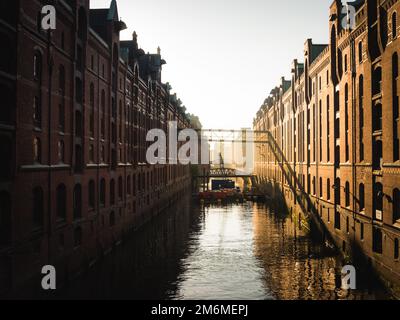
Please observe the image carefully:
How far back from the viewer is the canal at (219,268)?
2209 centimetres

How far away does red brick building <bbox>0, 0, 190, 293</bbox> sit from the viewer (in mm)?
→ 17406

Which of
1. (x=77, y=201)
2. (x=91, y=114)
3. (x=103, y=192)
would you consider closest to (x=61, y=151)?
(x=77, y=201)

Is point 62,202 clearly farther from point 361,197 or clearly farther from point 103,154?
point 361,197

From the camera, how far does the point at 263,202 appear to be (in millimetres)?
71375

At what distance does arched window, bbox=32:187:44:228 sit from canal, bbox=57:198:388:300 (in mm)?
3867

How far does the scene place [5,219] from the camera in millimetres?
17016

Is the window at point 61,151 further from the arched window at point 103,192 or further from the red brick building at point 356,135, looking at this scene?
the red brick building at point 356,135

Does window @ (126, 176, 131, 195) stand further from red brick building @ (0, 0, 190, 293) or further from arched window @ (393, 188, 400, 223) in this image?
arched window @ (393, 188, 400, 223)

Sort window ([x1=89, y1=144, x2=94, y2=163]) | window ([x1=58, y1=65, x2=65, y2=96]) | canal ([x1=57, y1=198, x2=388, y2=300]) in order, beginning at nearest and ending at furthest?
1. canal ([x1=57, y1=198, x2=388, y2=300])
2. window ([x1=58, y1=65, x2=65, y2=96])
3. window ([x1=89, y1=144, x2=94, y2=163])

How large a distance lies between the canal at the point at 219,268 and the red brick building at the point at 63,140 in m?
1.99

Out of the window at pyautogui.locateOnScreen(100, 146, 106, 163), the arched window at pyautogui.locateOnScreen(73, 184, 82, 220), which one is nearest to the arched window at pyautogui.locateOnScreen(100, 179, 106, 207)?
the window at pyautogui.locateOnScreen(100, 146, 106, 163)

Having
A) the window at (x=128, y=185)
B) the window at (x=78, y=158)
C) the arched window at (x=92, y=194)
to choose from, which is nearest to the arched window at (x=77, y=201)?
the window at (x=78, y=158)

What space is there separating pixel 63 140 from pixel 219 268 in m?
12.8
